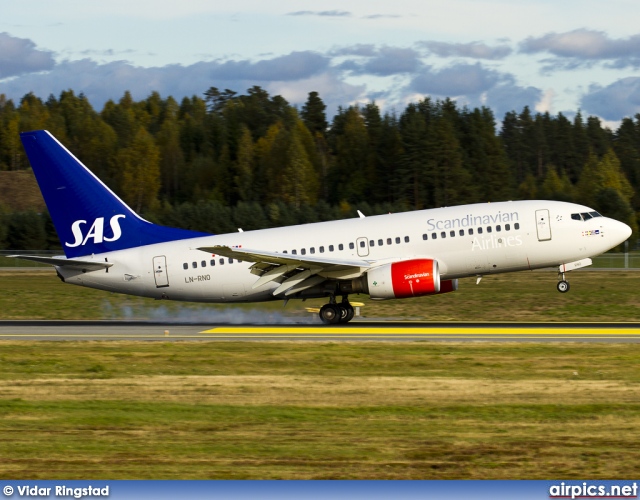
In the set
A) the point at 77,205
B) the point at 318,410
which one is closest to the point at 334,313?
the point at 77,205

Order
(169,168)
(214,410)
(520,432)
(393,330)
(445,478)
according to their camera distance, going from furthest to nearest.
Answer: (169,168)
(393,330)
(214,410)
(520,432)
(445,478)

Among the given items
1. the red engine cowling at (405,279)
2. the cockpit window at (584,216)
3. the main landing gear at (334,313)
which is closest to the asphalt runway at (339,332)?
the main landing gear at (334,313)

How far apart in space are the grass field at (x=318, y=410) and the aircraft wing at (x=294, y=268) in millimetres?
4129

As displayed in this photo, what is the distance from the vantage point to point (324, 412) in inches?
667

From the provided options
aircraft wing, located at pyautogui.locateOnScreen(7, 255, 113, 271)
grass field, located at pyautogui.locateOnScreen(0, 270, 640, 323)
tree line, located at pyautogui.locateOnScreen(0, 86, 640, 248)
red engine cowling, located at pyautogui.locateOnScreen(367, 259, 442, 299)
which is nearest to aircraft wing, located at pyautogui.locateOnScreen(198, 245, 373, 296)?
red engine cowling, located at pyautogui.locateOnScreen(367, 259, 442, 299)

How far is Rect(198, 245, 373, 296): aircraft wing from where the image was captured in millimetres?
30078

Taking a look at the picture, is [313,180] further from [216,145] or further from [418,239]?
[418,239]

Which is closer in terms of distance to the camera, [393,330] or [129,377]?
[129,377]

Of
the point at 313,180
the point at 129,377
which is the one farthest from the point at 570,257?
the point at 313,180

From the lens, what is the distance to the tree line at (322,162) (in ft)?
305

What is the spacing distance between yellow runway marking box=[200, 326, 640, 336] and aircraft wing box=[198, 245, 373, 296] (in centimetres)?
155

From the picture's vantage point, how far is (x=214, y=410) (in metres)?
17.2

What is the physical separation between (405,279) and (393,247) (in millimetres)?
1731

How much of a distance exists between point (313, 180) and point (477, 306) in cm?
8437
